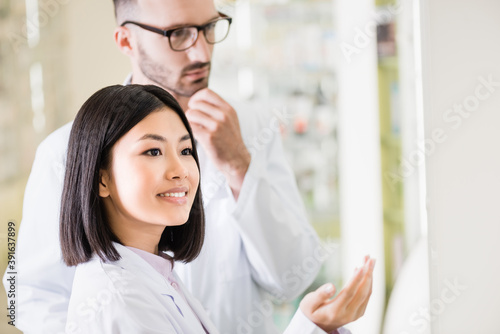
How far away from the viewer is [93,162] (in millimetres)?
985

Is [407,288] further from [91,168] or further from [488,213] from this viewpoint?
[91,168]

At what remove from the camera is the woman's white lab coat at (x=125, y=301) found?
91 cm

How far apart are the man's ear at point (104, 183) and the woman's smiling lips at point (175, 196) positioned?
11 cm

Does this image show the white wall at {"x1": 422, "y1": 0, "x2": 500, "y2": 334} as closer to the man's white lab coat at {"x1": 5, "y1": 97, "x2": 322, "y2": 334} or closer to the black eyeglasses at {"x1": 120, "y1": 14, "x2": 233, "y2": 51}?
the man's white lab coat at {"x1": 5, "y1": 97, "x2": 322, "y2": 334}

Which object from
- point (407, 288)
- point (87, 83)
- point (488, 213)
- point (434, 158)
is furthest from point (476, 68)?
point (87, 83)

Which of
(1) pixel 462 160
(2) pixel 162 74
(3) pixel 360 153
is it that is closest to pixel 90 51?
(2) pixel 162 74

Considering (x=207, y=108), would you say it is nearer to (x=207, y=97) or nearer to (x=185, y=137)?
(x=207, y=97)

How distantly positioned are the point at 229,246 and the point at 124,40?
0.62 metres

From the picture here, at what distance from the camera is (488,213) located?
1.53m

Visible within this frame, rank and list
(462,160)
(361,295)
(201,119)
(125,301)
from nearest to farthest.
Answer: (125,301), (361,295), (201,119), (462,160)

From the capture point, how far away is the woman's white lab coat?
0.91m

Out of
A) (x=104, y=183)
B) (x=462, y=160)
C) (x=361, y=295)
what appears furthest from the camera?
(x=462, y=160)

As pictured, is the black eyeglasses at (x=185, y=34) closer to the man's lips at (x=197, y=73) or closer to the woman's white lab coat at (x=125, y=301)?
the man's lips at (x=197, y=73)

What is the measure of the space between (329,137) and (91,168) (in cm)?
98
